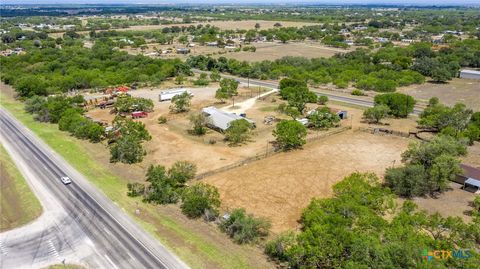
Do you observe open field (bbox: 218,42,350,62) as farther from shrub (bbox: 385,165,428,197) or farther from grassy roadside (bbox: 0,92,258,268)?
shrub (bbox: 385,165,428,197)

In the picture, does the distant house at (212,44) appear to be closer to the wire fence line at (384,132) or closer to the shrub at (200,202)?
the wire fence line at (384,132)

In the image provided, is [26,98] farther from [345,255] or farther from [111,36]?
[111,36]

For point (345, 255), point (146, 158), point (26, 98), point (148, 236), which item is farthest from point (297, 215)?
point (26, 98)

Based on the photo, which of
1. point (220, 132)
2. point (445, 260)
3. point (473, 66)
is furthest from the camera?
point (473, 66)

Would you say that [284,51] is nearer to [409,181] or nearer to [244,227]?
[409,181]

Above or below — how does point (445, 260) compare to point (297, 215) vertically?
above

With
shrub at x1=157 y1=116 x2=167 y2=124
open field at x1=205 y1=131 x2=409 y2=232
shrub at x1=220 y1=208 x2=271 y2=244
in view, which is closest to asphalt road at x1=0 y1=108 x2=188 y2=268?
shrub at x1=220 y1=208 x2=271 y2=244
